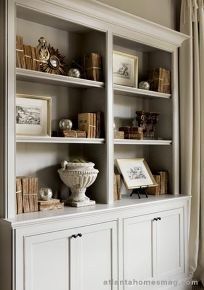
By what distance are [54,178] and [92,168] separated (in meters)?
0.32

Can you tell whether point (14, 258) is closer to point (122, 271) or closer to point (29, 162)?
point (29, 162)

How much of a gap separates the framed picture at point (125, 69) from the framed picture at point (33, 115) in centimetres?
70

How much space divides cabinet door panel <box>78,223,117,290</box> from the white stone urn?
23 cm

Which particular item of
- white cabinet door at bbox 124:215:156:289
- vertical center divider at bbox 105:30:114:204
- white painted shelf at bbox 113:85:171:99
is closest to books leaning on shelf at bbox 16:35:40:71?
vertical center divider at bbox 105:30:114:204

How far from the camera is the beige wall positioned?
10.5 ft

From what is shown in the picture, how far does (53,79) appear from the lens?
2455 mm

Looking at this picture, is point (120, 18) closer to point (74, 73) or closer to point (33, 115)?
point (74, 73)

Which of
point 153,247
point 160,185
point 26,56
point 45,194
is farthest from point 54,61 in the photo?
point 153,247

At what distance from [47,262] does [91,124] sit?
101 centimetres

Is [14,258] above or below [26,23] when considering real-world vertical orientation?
below

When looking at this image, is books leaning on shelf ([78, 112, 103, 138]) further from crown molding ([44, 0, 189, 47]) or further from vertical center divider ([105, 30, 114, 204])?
crown molding ([44, 0, 189, 47])

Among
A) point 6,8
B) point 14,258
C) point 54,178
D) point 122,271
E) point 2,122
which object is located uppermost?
point 6,8

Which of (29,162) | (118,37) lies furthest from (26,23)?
(29,162)

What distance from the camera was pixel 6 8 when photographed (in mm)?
2158
